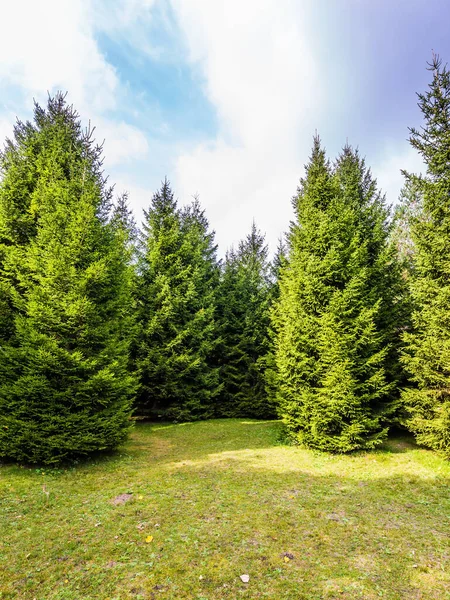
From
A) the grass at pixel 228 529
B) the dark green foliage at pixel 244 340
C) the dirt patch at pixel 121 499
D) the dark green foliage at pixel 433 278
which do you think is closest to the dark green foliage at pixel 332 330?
the dark green foliage at pixel 433 278

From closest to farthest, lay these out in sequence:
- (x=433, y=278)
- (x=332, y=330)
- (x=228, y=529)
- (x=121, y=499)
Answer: (x=228, y=529) → (x=121, y=499) → (x=433, y=278) → (x=332, y=330)

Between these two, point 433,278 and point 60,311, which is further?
point 433,278

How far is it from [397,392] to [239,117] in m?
12.5

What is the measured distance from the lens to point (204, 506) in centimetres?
587

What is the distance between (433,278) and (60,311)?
36.7 feet

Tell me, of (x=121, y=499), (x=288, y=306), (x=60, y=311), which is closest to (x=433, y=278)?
(x=288, y=306)

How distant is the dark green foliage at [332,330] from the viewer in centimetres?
952

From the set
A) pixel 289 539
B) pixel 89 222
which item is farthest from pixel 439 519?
pixel 89 222

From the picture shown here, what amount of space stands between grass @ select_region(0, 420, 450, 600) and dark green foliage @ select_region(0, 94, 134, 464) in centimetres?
114

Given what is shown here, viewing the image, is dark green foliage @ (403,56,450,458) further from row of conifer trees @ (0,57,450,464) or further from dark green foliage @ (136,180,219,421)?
dark green foliage @ (136,180,219,421)

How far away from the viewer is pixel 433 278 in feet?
30.3

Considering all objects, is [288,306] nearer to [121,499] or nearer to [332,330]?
[332,330]

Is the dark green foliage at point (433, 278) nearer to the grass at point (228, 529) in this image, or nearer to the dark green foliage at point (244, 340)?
the grass at point (228, 529)

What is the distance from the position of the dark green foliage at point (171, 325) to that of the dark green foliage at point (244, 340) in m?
1.57
